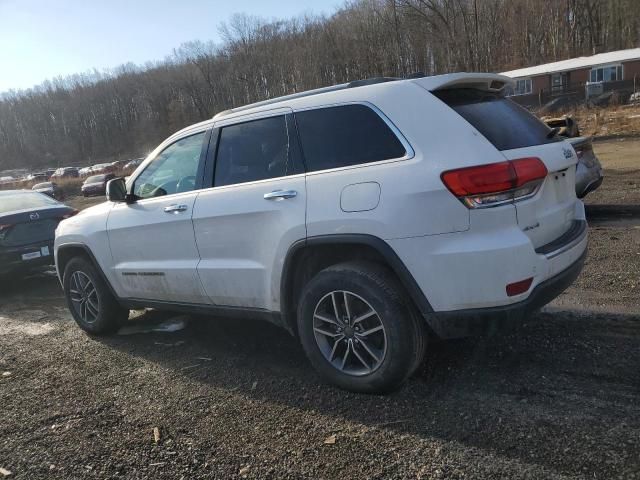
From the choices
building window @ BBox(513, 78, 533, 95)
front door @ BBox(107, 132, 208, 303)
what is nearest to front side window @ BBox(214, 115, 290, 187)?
front door @ BBox(107, 132, 208, 303)

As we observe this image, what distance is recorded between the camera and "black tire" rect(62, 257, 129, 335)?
520 centimetres

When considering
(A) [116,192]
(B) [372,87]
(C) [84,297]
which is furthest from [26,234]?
(B) [372,87]

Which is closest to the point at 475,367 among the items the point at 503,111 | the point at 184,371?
the point at 503,111

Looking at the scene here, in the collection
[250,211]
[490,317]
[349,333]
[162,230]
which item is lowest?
[349,333]

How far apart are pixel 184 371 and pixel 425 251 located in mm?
2245

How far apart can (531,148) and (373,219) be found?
3.37 feet

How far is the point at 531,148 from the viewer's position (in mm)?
3270

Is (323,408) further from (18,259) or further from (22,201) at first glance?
(22,201)

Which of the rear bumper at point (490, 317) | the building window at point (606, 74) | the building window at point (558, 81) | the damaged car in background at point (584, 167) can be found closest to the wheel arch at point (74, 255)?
the rear bumper at point (490, 317)

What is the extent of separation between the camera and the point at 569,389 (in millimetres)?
3285

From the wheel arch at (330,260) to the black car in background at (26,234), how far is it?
576cm

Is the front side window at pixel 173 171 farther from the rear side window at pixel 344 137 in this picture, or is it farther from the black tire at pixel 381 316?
the black tire at pixel 381 316

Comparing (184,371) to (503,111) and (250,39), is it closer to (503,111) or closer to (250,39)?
(503,111)

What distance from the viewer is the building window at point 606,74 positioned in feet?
157
